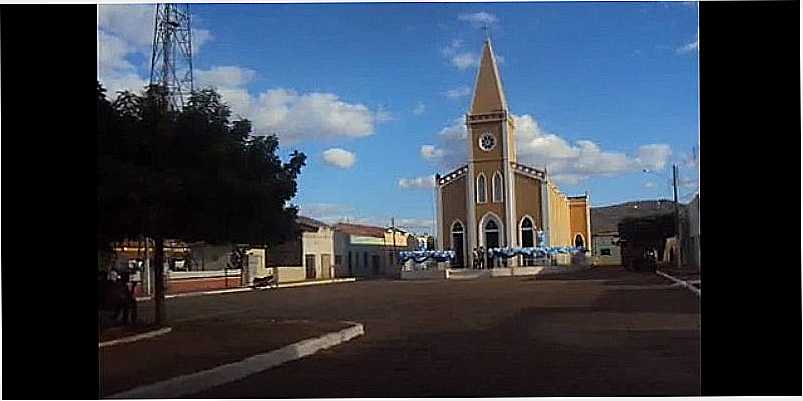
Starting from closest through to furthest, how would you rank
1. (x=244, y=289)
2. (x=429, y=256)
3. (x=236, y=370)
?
(x=236, y=370) → (x=244, y=289) → (x=429, y=256)

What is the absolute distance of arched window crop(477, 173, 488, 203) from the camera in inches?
419

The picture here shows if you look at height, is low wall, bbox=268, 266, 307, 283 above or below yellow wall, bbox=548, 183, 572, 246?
below

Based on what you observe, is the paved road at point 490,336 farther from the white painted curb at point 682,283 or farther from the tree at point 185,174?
the tree at point 185,174

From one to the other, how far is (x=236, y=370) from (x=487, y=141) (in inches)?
125

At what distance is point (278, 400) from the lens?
8891mm

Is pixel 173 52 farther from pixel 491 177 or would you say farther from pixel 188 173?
pixel 491 177

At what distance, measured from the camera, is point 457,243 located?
10703 millimetres

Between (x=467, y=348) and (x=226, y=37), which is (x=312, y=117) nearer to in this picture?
(x=226, y=37)

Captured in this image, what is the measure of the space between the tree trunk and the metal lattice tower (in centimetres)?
129

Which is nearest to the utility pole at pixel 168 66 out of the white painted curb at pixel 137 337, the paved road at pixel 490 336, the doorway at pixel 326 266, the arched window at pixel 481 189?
the white painted curb at pixel 137 337

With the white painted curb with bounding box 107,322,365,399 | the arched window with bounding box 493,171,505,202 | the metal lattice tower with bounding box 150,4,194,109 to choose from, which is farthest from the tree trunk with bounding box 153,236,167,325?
the arched window with bounding box 493,171,505,202

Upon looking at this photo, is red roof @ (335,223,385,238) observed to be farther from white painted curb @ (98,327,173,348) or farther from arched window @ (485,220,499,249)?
white painted curb @ (98,327,173,348)

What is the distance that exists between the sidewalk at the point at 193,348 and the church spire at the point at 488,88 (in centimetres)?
238

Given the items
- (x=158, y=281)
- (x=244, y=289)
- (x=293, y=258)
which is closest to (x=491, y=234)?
(x=293, y=258)
